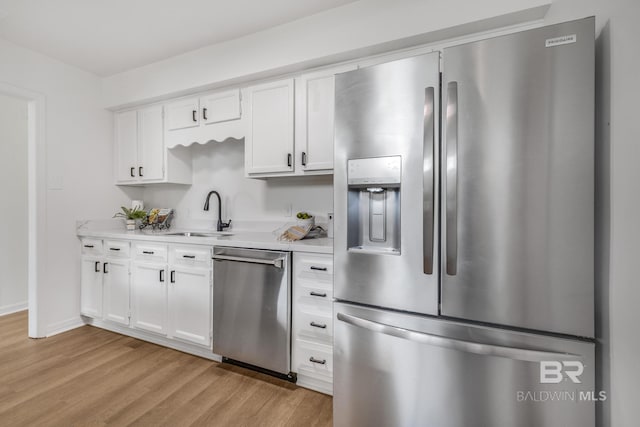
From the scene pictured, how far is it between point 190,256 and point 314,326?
3.81 feet

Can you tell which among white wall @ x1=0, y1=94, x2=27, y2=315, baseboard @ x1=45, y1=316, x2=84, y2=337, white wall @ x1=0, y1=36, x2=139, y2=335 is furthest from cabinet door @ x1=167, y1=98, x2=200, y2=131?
baseboard @ x1=45, y1=316, x2=84, y2=337

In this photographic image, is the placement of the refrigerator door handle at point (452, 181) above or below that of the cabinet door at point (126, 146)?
below

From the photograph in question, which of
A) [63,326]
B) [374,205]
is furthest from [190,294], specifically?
[374,205]

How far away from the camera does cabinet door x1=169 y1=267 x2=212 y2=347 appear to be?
230 cm

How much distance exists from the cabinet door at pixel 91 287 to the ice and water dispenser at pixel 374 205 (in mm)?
2747

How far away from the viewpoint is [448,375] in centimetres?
122

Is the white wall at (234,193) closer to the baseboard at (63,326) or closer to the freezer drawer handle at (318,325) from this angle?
the freezer drawer handle at (318,325)

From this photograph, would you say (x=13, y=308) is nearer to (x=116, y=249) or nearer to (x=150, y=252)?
(x=116, y=249)

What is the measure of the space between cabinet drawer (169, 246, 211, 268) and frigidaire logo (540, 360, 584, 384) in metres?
2.06

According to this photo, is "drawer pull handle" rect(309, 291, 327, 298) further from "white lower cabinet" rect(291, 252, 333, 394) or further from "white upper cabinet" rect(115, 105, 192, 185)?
"white upper cabinet" rect(115, 105, 192, 185)

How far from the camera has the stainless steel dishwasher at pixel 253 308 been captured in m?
1.98

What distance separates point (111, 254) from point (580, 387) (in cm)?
340

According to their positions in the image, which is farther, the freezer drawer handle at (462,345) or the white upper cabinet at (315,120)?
the white upper cabinet at (315,120)

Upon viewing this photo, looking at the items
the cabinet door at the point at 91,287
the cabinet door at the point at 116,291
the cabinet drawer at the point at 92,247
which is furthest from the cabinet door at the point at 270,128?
the cabinet door at the point at 91,287
